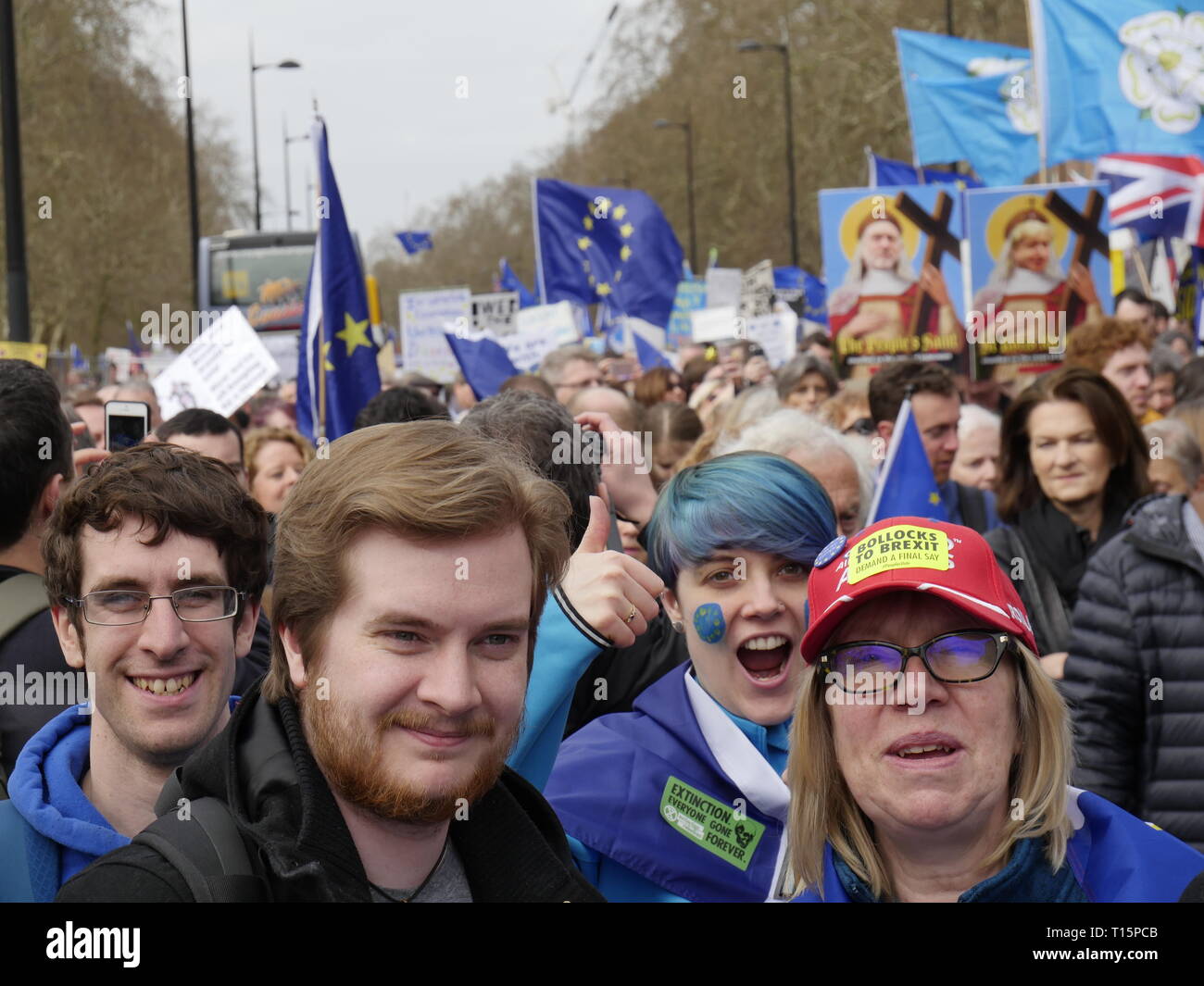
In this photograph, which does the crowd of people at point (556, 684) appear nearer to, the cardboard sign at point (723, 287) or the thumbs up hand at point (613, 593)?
the thumbs up hand at point (613, 593)

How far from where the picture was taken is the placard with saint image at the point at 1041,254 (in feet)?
36.6

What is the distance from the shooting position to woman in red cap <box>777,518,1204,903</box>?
2.35 m

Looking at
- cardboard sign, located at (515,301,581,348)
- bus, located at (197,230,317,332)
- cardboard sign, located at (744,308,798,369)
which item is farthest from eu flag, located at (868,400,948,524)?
bus, located at (197,230,317,332)

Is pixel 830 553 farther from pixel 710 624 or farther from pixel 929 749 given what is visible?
pixel 710 624

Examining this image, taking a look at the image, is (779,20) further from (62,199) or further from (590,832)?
(590,832)

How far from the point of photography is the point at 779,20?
1766 inches

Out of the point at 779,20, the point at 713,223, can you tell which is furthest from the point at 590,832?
the point at 713,223

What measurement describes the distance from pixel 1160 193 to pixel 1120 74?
3.46 feet

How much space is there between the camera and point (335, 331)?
798 cm

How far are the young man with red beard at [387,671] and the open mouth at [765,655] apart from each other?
47.3 inches

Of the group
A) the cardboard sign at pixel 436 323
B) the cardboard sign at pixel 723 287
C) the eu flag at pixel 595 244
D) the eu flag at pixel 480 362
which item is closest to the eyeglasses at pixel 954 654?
the eu flag at pixel 480 362

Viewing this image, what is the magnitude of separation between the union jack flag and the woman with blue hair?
10.6 meters

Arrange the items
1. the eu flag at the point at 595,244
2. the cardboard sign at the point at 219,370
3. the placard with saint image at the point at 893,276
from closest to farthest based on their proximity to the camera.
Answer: the cardboard sign at the point at 219,370 < the placard with saint image at the point at 893,276 < the eu flag at the point at 595,244

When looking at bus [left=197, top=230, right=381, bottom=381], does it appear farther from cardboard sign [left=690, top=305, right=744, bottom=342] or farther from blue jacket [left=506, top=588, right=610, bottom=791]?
blue jacket [left=506, top=588, right=610, bottom=791]
